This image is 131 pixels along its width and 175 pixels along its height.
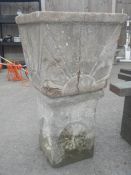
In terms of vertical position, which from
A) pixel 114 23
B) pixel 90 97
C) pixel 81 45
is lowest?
pixel 90 97

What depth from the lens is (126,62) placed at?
19.0ft

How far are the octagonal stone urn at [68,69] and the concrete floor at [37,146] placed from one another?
9 centimetres

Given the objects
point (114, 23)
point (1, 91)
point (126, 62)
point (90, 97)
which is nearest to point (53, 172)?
point (90, 97)

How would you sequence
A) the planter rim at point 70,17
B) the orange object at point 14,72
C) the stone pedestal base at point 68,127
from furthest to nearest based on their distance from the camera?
the orange object at point 14,72 < the stone pedestal base at point 68,127 < the planter rim at point 70,17

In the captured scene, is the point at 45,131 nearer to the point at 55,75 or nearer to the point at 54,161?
the point at 54,161

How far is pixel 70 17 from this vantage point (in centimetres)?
127

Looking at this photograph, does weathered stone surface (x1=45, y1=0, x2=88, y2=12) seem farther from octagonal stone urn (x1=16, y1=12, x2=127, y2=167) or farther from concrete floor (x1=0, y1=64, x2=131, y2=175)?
octagonal stone urn (x1=16, y1=12, x2=127, y2=167)

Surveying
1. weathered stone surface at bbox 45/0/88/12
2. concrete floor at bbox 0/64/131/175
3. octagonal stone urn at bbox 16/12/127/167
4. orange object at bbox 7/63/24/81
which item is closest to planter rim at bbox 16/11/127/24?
octagonal stone urn at bbox 16/12/127/167

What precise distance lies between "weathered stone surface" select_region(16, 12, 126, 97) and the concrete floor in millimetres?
585

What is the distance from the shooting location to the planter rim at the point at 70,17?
4.07ft

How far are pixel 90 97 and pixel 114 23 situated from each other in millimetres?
520

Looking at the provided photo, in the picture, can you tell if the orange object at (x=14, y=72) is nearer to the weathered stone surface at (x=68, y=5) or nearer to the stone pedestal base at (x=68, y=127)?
the weathered stone surface at (x=68, y=5)

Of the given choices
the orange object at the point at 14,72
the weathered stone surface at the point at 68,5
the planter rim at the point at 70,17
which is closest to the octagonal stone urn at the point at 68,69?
the planter rim at the point at 70,17

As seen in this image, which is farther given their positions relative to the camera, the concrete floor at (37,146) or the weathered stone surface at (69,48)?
the concrete floor at (37,146)
